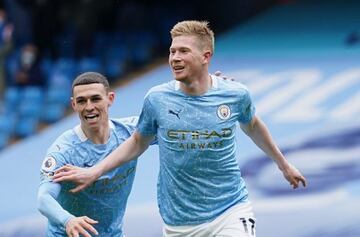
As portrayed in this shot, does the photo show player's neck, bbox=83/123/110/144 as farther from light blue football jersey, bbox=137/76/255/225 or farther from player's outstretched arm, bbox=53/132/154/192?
light blue football jersey, bbox=137/76/255/225

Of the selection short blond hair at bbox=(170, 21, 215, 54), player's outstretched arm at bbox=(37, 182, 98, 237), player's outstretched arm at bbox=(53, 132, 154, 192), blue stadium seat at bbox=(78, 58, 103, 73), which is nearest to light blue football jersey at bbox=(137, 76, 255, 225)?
player's outstretched arm at bbox=(53, 132, 154, 192)

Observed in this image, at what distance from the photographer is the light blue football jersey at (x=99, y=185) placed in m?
7.15

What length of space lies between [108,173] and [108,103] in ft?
1.47

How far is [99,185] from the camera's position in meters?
7.23

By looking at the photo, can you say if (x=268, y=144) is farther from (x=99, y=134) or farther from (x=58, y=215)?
(x=58, y=215)

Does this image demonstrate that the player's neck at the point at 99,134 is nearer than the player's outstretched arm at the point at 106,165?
No

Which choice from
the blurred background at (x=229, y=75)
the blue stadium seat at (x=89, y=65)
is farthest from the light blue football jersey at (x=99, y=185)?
the blue stadium seat at (x=89, y=65)

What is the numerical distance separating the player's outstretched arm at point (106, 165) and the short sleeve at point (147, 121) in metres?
0.04

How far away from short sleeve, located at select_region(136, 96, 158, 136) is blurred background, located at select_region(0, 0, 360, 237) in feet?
16.5

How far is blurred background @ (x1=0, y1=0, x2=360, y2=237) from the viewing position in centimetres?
1246

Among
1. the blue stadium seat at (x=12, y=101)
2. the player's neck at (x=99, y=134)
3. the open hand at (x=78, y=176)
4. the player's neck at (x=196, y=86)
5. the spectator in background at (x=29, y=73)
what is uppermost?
the spectator in background at (x=29, y=73)

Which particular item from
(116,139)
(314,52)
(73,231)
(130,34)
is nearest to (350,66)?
(314,52)

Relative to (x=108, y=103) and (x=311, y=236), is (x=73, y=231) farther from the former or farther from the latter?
(x=311, y=236)

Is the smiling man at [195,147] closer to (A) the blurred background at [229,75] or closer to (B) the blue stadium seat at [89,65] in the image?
(A) the blurred background at [229,75]
